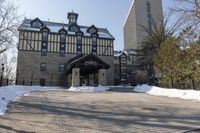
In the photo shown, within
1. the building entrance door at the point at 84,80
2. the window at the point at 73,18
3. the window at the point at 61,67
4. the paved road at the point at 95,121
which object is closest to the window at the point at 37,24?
the window at the point at 61,67

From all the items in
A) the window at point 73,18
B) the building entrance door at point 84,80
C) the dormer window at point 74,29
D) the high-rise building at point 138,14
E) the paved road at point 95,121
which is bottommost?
the paved road at point 95,121

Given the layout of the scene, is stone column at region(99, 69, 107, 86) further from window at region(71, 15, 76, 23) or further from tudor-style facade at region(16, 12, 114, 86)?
window at region(71, 15, 76, 23)

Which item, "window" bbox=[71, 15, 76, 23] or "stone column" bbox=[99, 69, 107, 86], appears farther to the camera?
"window" bbox=[71, 15, 76, 23]

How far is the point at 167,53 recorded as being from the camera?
2405cm

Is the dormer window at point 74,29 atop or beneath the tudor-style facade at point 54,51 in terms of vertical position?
atop

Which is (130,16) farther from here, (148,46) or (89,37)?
(148,46)

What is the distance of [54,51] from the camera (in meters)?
44.8

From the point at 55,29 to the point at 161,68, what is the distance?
28.1 m

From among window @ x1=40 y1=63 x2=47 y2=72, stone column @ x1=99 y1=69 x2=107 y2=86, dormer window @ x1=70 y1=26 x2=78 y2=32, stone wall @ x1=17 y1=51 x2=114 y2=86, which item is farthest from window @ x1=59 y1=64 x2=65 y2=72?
stone column @ x1=99 y1=69 x2=107 y2=86

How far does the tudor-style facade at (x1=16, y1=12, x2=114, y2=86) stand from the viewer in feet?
139

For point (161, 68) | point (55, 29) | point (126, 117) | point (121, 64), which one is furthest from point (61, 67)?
point (126, 117)

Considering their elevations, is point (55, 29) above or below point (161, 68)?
above

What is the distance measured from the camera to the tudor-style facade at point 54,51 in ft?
139

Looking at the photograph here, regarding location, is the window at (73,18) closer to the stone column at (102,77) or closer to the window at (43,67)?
the window at (43,67)
